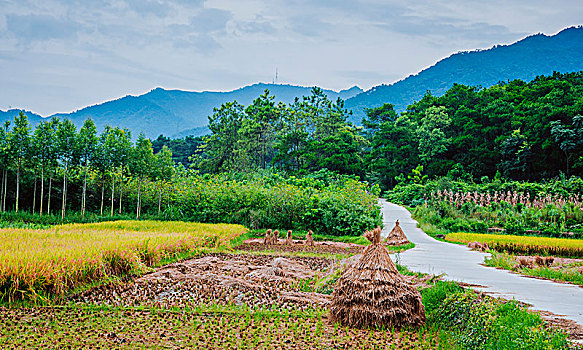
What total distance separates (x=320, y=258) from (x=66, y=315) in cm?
621

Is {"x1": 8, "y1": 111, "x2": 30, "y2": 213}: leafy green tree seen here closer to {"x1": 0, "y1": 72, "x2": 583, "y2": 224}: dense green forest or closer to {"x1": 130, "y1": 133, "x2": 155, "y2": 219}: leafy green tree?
{"x1": 0, "y1": 72, "x2": 583, "y2": 224}: dense green forest

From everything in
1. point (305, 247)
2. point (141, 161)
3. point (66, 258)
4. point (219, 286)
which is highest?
point (141, 161)

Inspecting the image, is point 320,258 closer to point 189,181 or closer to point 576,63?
A: point 189,181

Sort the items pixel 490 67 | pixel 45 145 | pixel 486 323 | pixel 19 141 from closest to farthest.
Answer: pixel 486 323 < pixel 19 141 < pixel 45 145 < pixel 490 67

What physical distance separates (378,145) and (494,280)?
3561 cm

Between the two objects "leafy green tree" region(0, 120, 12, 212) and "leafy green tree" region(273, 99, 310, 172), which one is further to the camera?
"leafy green tree" region(273, 99, 310, 172)

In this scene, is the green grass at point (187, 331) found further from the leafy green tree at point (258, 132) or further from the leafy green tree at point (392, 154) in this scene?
the leafy green tree at point (392, 154)

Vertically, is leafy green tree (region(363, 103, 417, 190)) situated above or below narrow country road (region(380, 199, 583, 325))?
above

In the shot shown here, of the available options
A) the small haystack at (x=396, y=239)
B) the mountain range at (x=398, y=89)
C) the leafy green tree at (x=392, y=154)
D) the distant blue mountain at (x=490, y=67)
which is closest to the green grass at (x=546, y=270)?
the small haystack at (x=396, y=239)

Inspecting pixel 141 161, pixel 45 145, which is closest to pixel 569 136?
pixel 141 161

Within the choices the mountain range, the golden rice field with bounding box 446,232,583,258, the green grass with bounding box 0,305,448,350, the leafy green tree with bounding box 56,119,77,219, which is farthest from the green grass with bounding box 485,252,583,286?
the mountain range

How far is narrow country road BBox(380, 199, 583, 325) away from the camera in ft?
17.1

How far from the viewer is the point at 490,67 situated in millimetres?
135875

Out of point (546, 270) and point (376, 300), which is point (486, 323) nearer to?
point (376, 300)
